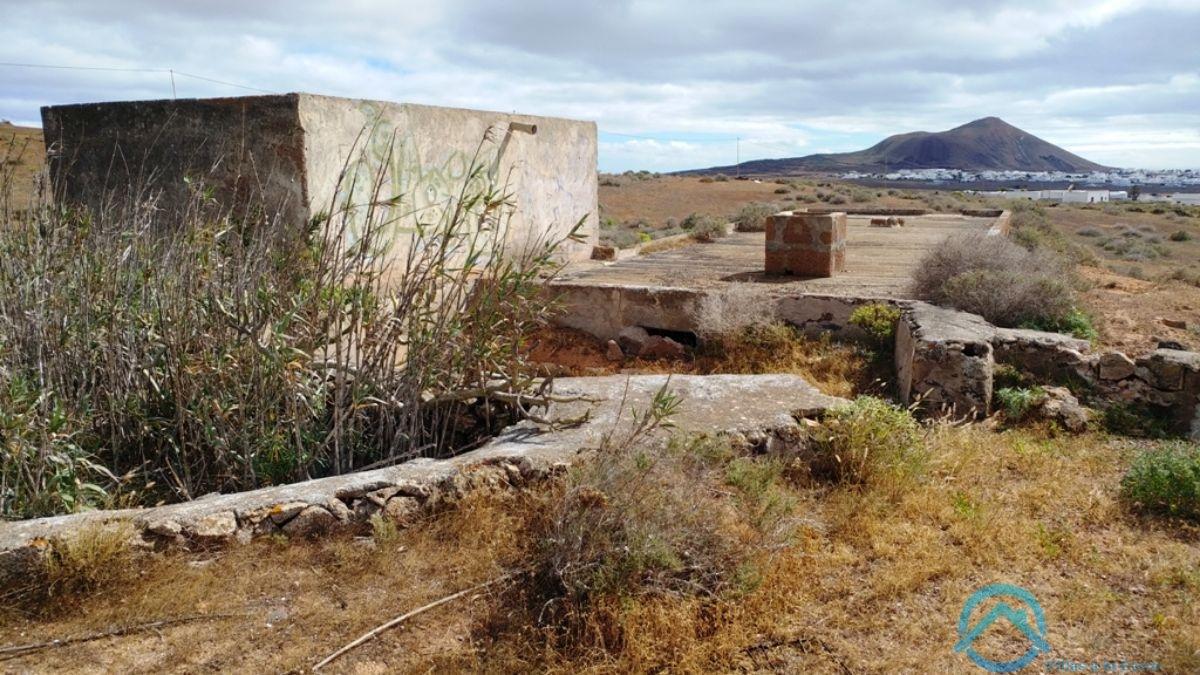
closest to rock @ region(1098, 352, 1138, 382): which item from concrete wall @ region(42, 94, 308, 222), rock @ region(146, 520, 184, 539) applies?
rock @ region(146, 520, 184, 539)

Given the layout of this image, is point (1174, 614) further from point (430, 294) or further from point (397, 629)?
point (430, 294)

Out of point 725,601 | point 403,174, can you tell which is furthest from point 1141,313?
point 403,174

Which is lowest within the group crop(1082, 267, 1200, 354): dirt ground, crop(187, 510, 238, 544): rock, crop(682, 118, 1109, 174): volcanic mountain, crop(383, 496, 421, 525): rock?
crop(383, 496, 421, 525): rock

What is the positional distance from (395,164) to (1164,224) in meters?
30.2

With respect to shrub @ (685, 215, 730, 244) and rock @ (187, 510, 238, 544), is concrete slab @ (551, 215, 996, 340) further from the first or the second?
rock @ (187, 510, 238, 544)

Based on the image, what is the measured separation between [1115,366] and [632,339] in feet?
12.4

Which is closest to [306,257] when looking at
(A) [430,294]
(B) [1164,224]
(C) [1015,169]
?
(A) [430,294]

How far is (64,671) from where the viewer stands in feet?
8.57

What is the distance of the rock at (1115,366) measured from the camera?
5.41m

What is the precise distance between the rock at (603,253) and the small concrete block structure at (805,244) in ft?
7.61

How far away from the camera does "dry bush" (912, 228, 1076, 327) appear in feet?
21.3

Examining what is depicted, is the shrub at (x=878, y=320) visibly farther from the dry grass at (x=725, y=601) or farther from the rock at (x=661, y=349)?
the dry grass at (x=725, y=601)

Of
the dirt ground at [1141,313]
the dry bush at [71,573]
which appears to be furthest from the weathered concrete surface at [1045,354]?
the dry bush at [71,573]

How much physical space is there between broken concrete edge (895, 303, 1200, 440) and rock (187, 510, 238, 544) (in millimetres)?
3797
